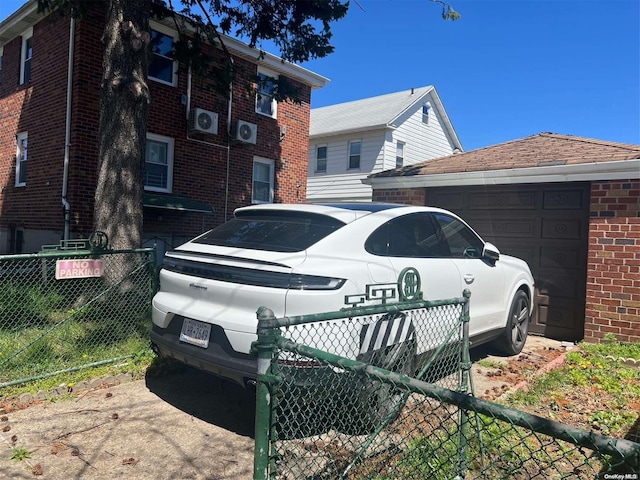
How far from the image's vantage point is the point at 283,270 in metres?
3.07

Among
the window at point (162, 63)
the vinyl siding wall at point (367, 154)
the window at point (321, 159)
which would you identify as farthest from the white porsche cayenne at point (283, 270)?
the window at point (321, 159)

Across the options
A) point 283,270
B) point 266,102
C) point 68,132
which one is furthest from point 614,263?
point 266,102

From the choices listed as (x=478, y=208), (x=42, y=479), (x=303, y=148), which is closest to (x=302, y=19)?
(x=478, y=208)

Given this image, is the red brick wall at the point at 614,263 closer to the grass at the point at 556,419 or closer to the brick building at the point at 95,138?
the grass at the point at 556,419

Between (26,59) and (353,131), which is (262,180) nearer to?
(26,59)

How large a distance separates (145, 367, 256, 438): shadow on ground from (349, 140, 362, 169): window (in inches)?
641

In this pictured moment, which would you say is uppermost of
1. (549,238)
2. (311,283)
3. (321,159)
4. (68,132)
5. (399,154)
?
(399,154)

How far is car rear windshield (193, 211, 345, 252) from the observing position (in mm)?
3416

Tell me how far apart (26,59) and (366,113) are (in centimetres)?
1354

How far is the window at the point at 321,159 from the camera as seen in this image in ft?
68.7

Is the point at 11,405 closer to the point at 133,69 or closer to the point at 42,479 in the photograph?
the point at 42,479

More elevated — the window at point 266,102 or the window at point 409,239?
the window at point 266,102

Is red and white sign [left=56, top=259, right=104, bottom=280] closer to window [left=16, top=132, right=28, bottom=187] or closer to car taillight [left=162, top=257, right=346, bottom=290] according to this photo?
car taillight [left=162, top=257, right=346, bottom=290]

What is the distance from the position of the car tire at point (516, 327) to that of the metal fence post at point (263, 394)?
164 inches
